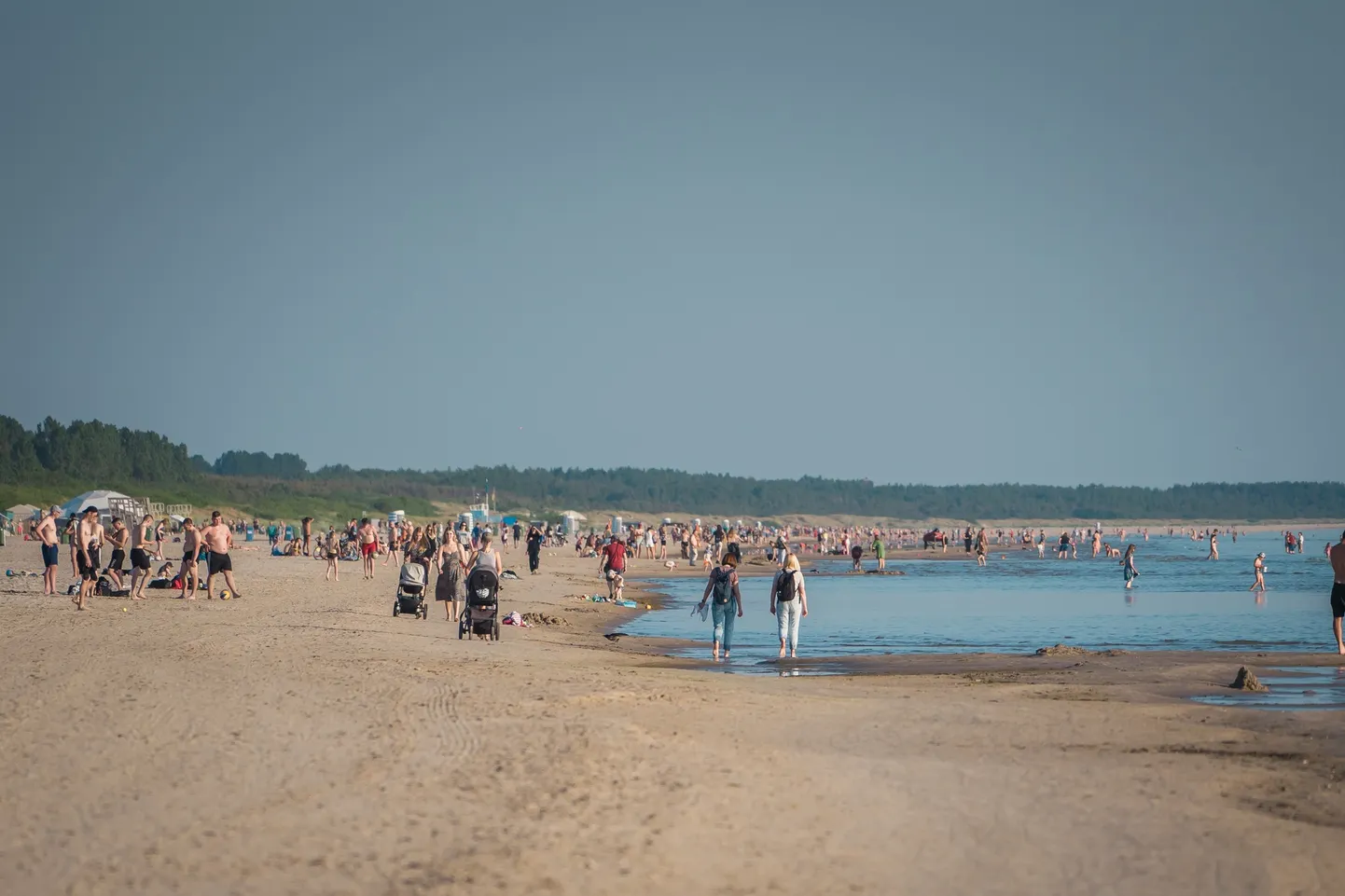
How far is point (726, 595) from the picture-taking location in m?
Result: 17.4

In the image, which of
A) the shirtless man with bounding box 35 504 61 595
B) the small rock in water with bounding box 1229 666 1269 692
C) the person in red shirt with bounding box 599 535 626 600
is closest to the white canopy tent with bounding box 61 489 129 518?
the shirtless man with bounding box 35 504 61 595

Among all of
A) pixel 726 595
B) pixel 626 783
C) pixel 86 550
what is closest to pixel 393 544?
pixel 86 550

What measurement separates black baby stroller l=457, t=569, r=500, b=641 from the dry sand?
372 centimetres

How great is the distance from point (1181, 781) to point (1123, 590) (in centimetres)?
3349

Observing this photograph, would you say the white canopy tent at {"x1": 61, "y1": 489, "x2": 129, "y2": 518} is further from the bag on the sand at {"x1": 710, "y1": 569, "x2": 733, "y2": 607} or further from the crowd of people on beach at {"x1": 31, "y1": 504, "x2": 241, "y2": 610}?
the bag on the sand at {"x1": 710, "y1": 569, "x2": 733, "y2": 607}

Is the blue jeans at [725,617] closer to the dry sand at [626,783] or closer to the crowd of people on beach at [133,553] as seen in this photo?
the dry sand at [626,783]

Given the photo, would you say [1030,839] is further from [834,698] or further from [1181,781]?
[834,698]

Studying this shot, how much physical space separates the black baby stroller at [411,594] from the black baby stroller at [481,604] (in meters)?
4.42

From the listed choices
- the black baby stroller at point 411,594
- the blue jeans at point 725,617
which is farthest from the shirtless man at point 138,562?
the blue jeans at point 725,617

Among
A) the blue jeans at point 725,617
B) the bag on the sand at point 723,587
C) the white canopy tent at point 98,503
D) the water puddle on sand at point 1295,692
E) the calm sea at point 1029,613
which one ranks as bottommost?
the calm sea at point 1029,613

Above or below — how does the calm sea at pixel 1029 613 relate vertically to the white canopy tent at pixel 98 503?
below

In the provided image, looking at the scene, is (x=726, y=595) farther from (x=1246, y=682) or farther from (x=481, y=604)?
(x=1246, y=682)

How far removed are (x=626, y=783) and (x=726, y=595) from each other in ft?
31.2

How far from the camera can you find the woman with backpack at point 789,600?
17.3m
